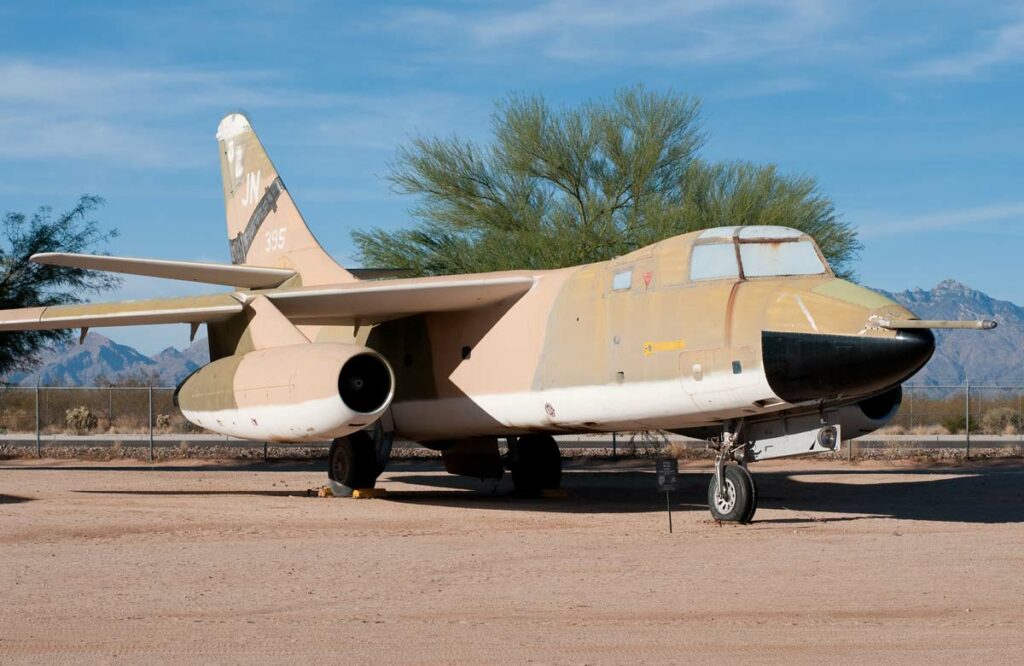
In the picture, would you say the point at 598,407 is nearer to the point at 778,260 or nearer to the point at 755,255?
the point at 755,255

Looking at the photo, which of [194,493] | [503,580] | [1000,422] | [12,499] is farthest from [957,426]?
[503,580]

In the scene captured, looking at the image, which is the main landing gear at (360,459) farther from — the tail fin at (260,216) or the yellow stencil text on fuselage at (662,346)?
the yellow stencil text on fuselage at (662,346)

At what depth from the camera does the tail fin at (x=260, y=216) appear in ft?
63.8

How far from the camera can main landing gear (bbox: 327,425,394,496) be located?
1797 cm

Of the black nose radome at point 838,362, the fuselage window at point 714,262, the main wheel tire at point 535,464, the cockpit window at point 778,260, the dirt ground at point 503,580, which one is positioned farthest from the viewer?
the main wheel tire at point 535,464

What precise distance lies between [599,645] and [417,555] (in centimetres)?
425

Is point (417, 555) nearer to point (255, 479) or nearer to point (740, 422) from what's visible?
point (740, 422)

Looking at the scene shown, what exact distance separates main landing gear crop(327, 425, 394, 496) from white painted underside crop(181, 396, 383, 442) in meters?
2.06

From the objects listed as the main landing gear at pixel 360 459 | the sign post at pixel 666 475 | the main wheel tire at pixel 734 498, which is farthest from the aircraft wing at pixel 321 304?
the main wheel tire at pixel 734 498

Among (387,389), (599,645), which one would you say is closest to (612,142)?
(387,389)

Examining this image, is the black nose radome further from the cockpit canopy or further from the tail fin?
the tail fin

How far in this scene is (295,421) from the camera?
15.0m

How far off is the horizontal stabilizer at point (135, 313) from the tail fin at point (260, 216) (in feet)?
5.84

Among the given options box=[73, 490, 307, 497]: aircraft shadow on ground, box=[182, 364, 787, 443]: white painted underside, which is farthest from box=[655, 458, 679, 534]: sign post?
box=[73, 490, 307, 497]: aircraft shadow on ground
